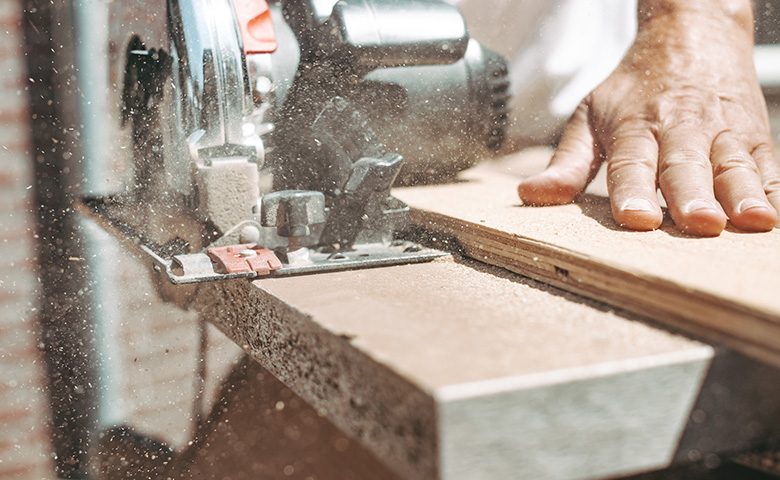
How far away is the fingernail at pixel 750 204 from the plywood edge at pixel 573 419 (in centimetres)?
43

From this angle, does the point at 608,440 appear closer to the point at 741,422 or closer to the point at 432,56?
the point at 741,422

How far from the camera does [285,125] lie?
1167mm

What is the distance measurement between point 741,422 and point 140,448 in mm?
1848

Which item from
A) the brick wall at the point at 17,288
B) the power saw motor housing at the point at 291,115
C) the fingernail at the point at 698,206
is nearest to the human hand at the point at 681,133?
the fingernail at the point at 698,206

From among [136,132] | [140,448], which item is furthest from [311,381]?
[140,448]

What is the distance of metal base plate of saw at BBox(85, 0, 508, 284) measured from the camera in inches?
39.5

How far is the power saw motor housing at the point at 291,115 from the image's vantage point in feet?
3.31

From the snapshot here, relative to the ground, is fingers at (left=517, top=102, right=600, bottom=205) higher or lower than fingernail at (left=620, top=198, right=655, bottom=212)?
lower

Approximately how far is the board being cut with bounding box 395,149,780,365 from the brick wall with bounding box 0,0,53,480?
3.99 ft

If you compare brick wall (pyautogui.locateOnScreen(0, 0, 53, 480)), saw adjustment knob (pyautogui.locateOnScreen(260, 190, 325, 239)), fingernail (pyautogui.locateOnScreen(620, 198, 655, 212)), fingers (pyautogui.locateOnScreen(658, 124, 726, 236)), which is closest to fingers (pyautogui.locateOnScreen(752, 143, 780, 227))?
fingers (pyautogui.locateOnScreen(658, 124, 726, 236))

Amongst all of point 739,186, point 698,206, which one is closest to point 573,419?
point 698,206

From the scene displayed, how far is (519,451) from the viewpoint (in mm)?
560

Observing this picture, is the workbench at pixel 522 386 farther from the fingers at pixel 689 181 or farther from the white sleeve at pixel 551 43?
the white sleeve at pixel 551 43

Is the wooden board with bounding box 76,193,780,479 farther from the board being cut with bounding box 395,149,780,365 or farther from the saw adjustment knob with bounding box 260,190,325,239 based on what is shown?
the saw adjustment knob with bounding box 260,190,325,239
